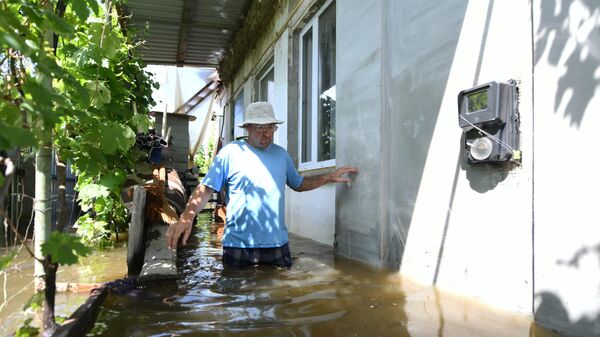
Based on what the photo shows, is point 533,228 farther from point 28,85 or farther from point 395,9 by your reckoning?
point 28,85

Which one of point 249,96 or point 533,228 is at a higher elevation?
point 249,96

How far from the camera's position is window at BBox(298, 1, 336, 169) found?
4.85m

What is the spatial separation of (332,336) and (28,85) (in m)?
1.54

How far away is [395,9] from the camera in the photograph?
3.28 m

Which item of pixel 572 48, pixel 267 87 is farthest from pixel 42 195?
pixel 267 87

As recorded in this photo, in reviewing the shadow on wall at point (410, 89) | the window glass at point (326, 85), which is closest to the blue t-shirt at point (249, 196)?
the shadow on wall at point (410, 89)

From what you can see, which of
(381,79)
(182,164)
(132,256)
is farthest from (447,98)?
(182,164)

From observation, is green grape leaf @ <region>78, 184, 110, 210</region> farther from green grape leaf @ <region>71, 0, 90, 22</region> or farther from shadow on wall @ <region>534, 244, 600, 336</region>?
shadow on wall @ <region>534, 244, 600, 336</region>

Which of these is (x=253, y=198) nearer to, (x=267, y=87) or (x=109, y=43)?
(x=109, y=43)

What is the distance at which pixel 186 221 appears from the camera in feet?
10.1

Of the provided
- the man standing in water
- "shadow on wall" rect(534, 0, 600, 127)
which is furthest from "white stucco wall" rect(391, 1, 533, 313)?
the man standing in water

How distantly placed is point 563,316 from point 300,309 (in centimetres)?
125

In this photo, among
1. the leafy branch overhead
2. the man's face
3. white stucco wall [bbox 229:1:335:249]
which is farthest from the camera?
white stucco wall [bbox 229:1:335:249]

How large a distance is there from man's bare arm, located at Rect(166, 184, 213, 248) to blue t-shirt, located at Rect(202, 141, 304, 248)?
Result: 0.76 ft
